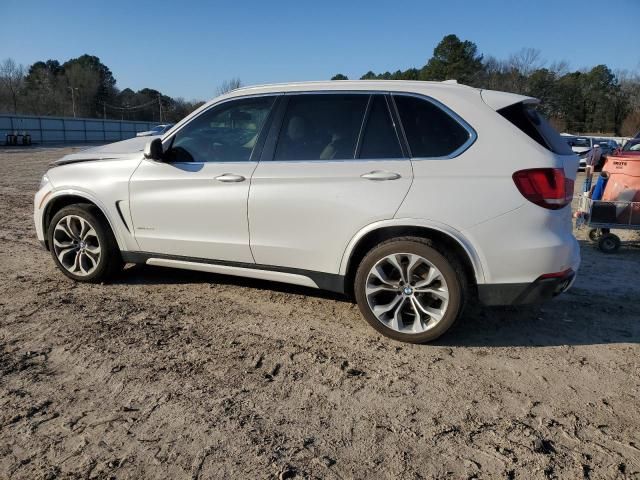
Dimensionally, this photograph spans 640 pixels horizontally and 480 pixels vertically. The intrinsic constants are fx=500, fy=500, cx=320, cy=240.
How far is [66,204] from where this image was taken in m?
5.00

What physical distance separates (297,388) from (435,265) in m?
1.30

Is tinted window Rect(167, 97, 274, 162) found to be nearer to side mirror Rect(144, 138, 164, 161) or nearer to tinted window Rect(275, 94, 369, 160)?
side mirror Rect(144, 138, 164, 161)

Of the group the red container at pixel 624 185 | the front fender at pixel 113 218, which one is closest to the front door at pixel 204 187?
the front fender at pixel 113 218

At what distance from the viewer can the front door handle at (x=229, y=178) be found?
4.07 meters

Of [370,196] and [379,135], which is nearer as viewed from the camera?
[370,196]

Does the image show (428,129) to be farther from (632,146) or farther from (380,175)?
(632,146)

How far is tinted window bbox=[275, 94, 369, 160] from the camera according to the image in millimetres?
3855

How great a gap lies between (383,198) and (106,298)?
272 centimetres

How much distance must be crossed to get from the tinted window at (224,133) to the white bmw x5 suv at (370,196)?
12mm

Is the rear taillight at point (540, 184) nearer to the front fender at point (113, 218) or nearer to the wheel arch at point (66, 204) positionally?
the front fender at point (113, 218)

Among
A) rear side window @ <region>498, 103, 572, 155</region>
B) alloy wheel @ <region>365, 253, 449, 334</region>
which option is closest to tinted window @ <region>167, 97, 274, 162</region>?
alloy wheel @ <region>365, 253, 449, 334</region>

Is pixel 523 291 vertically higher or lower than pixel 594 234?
higher

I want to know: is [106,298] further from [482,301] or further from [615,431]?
[615,431]

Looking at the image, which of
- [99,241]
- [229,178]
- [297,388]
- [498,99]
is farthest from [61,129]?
[297,388]
